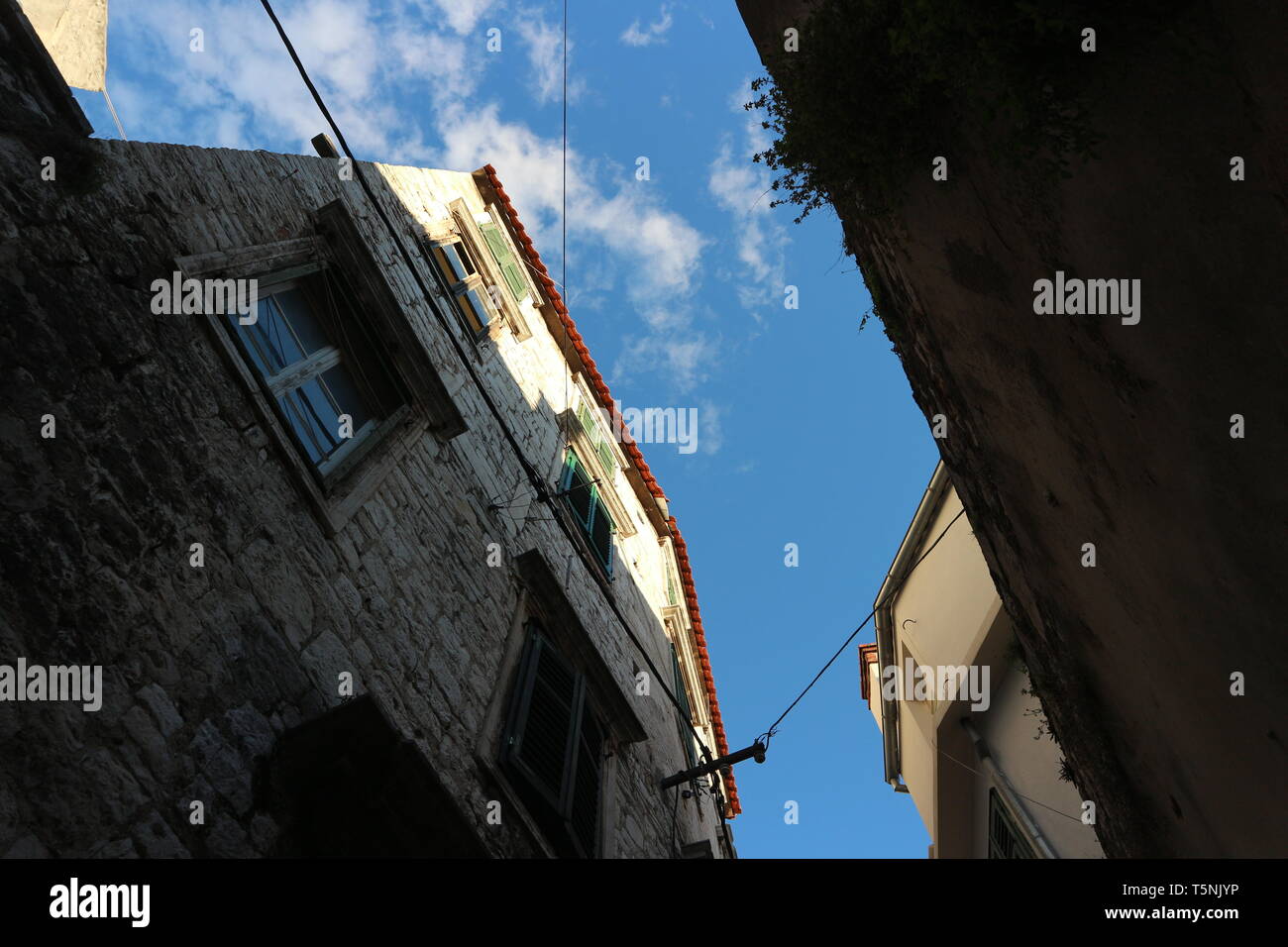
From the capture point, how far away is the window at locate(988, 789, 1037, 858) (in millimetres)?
8266

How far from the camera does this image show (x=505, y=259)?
39.5ft

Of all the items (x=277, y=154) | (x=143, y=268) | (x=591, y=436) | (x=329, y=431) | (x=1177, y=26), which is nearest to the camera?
(x=1177, y=26)

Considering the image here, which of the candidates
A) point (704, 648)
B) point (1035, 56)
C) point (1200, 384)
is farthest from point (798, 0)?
point (704, 648)

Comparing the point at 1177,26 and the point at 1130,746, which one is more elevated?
the point at 1177,26

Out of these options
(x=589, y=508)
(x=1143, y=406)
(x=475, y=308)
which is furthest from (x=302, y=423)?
Answer: (x=589, y=508)

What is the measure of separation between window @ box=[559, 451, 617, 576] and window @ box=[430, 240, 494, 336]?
77.3 inches

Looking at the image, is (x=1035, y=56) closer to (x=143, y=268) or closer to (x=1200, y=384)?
(x=1200, y=384)

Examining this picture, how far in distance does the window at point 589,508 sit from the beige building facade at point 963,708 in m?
3.54

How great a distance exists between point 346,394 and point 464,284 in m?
4.65

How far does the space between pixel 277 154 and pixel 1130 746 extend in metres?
6.67

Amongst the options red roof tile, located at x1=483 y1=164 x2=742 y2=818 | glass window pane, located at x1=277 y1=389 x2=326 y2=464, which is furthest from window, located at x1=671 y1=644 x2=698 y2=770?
glass window pane, located at x1=277 y1=389 x2=326 y2=464

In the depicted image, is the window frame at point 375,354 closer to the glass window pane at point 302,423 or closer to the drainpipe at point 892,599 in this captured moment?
the glass window pane at point 302,423
